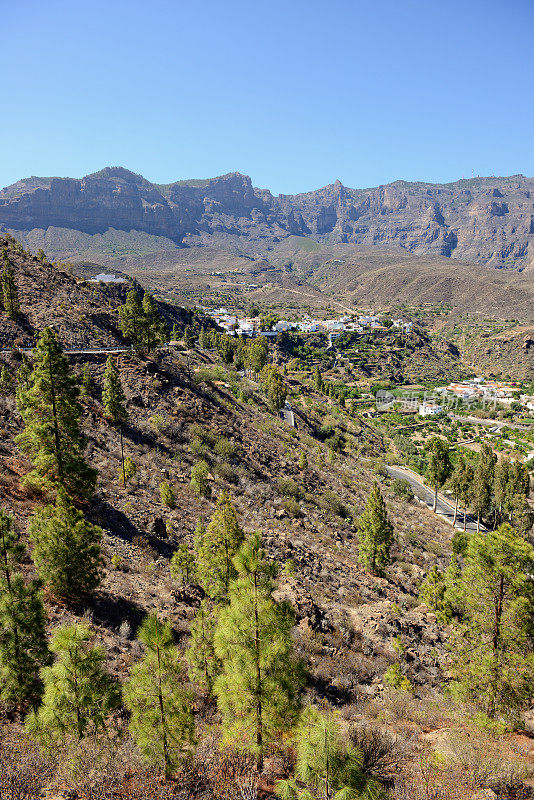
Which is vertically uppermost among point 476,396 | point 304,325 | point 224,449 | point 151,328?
point 151,328

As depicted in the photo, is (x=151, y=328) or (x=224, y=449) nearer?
(x=224, y=449)

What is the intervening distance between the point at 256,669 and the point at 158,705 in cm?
192

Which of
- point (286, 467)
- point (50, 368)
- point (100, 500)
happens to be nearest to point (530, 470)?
point (286, 467)

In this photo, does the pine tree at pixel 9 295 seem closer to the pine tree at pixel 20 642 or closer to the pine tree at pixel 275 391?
the pine tree at pixel 275 391

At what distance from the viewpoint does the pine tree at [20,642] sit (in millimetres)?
9062

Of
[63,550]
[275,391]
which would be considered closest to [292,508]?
[63,550]

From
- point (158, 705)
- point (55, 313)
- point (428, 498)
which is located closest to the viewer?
point (158, 705)

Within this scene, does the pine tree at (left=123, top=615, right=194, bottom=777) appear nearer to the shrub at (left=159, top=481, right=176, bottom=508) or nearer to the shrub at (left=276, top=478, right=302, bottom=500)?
the shrub at (left=159, top=481, right=176, bottom=508)

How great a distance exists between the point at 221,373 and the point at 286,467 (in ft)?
84.4

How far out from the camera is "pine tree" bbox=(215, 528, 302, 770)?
26.3 feet

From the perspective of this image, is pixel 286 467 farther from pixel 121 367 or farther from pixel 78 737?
pixel 78 737

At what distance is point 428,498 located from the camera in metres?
55.2

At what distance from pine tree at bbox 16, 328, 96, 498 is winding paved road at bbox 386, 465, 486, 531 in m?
43.2

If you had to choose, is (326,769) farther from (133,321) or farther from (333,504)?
(133,321)
